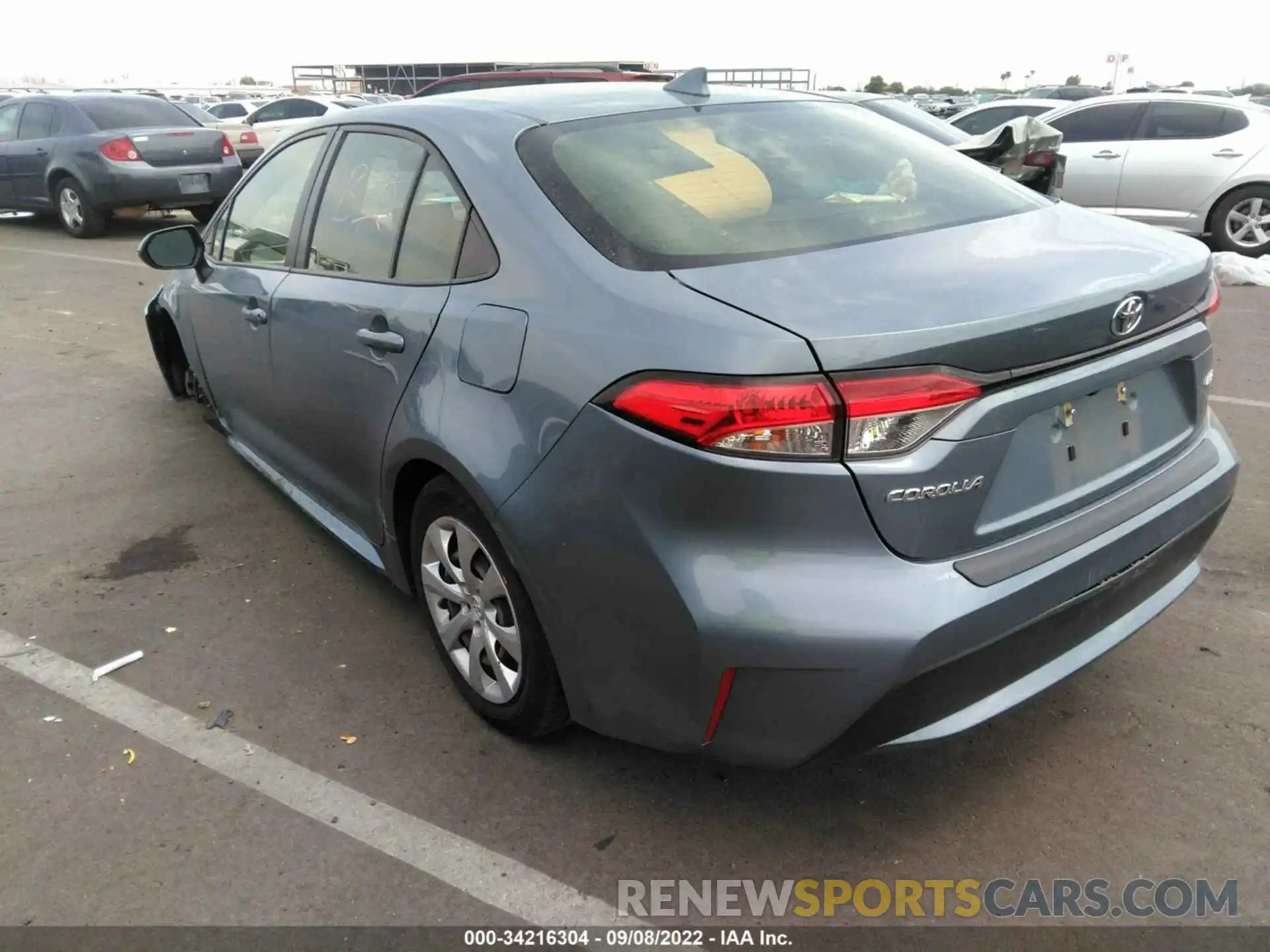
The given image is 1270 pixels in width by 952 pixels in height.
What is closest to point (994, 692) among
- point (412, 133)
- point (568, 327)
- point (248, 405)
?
point (568, 327)

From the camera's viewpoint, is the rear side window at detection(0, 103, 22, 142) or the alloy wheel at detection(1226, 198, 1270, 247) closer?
the alloy wheel at detection(1226, 198, 1270, 247)

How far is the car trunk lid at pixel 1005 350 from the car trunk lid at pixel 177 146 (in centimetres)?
1139

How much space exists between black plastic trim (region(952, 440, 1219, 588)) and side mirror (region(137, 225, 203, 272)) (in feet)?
11.6

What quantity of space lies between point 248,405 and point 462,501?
1871mm

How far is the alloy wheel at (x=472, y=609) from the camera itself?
260cm

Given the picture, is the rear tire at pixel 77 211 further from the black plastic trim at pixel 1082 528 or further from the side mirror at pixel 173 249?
the black plastic trim at pixel 1082 528

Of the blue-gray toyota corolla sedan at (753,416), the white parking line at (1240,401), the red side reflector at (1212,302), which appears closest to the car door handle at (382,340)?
the blue-gray toyota corolla sedan at (753,416)

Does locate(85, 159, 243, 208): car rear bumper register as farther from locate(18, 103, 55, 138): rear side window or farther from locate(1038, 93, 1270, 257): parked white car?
locate(1038, 93, 1270, 257): parked white car

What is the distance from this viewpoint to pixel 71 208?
1227cm

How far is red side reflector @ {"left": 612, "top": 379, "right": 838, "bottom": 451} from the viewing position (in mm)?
1922

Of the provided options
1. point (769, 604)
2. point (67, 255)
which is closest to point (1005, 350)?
point (769, 604)

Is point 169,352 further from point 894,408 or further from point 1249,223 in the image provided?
point 1249,223

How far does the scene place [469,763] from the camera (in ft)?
9.00

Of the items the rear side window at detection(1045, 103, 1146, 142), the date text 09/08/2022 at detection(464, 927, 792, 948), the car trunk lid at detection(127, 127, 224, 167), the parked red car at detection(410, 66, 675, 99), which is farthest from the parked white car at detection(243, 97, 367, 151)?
the date text 09/08/2022 at detection(464, 927, 792, 948)
